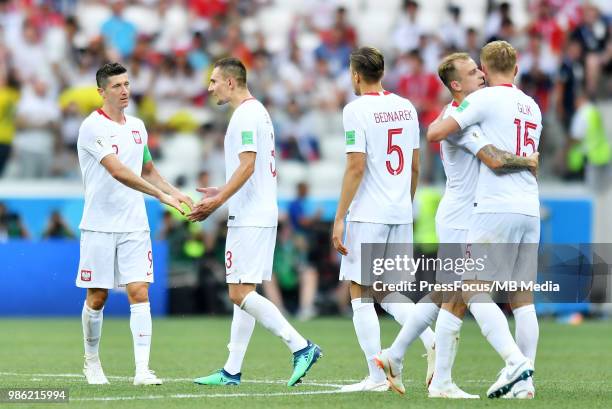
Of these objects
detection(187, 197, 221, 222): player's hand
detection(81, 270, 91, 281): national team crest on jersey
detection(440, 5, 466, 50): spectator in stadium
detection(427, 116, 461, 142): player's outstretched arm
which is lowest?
detection(81, 270, 91, 281): national team crest on jersey

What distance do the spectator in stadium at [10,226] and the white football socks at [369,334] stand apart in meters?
11.5

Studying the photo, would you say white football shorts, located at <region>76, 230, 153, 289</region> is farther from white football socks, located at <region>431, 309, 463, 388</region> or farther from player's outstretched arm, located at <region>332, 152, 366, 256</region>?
white football socks, located at <region>431, 309, 463, 388</region>

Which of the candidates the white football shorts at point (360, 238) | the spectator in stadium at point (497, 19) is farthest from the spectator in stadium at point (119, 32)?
the white football shorts at point (360, 238)

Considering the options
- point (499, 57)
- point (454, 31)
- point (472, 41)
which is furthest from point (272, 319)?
point (454, 31)

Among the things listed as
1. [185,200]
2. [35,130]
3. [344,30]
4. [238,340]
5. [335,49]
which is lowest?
[238,340]

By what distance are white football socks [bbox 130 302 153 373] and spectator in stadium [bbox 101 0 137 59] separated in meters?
13.3

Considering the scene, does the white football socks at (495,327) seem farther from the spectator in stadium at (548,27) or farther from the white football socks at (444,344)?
the spectator in stadium at (548,27)

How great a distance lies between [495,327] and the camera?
9.07 meters

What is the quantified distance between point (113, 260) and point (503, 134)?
319cm

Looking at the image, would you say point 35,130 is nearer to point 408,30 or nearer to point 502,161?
Answer: point 408,30

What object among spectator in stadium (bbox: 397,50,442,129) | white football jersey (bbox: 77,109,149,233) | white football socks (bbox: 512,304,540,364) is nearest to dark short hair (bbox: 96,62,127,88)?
white football jersey (bbox: 77,109,149,233)

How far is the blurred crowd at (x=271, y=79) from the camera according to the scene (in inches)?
832

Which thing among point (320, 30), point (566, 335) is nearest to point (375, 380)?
point (566, 335)

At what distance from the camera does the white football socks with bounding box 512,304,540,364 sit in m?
9.37
